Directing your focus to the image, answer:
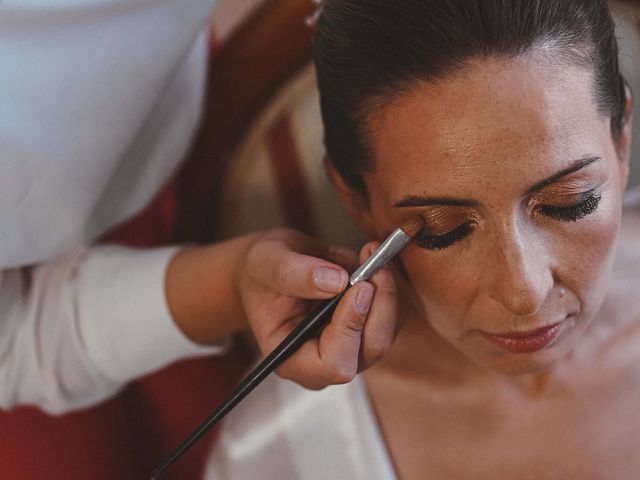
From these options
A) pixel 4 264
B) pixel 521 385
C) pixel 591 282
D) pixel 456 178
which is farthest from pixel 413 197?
pixel 4 264

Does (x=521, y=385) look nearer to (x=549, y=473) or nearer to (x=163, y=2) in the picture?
(x=549, y=473)

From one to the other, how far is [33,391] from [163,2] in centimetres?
37

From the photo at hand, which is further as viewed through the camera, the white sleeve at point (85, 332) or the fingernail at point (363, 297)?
the white sleeve at point (85, 332)

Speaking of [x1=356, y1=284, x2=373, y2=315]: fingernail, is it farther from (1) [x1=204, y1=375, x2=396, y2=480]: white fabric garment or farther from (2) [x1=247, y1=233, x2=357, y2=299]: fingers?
(1) [x1=204, y1=375, x2=396, y2=480]: white fabric garment

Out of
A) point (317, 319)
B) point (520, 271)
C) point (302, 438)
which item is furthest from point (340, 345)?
point (302, 438)

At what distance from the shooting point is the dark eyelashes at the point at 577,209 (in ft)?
1.72

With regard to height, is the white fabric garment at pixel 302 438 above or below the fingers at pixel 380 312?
below

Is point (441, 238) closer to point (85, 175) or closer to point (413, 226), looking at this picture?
point (413, 226)

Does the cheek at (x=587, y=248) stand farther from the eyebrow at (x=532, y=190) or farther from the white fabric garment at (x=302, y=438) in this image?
the white fabric garment at (x=302, y=438)

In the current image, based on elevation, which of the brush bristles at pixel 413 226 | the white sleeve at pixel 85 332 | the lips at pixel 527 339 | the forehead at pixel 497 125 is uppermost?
the forehead at pixel 497 125

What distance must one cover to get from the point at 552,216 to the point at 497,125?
0.08m

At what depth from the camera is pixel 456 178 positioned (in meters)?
0.50

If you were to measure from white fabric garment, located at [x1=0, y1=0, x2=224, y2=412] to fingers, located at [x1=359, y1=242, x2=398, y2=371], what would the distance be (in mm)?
235

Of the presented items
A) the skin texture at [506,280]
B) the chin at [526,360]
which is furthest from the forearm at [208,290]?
the chin at [526,360]
